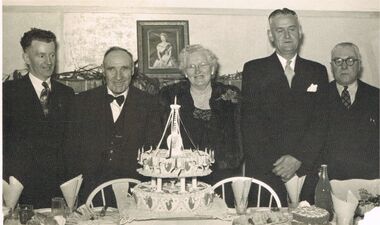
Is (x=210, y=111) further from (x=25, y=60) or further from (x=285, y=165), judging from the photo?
(x=25, y=60)

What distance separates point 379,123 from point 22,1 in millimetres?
2503

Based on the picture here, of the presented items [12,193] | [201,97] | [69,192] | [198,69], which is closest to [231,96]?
[201,97]

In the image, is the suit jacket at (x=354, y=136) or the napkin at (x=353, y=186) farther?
the suit jacket at (x=354, y=136)

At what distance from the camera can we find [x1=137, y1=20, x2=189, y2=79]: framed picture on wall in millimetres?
3168

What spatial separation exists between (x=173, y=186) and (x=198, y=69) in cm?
85

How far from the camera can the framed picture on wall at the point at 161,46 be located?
10.4 ft

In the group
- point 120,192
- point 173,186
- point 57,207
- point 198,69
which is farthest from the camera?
point 198,69

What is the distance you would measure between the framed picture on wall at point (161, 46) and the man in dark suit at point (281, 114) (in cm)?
51

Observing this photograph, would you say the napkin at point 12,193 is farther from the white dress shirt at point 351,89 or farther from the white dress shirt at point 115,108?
the white dress shirt at point 351,89

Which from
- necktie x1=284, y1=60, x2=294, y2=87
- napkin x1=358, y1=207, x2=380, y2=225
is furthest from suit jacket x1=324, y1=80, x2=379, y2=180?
napkin x1=358, y1=207, x2=380, y2=225

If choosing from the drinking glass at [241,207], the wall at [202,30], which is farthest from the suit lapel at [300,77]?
the drinking glass at [241,207]

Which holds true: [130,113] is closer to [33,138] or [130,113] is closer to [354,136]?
[33,138]

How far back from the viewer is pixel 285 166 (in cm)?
321

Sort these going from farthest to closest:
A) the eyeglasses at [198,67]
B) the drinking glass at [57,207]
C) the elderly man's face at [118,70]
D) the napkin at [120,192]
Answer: the elderly man's face at [118,70] → the eyeglasses at [198,67] → the napkin at [120,192] → the drinking glass at [57,207]
